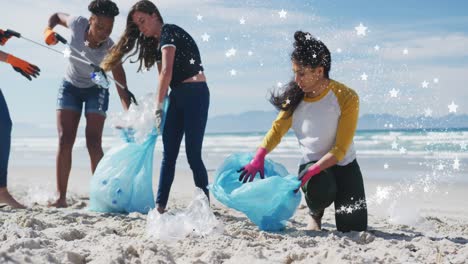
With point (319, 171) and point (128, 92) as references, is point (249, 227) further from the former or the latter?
point (128, 92)

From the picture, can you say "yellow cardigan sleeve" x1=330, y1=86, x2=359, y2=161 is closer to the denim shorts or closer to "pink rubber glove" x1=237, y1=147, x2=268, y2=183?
"pink rubber glove" x1=237, y1=147, x2=268, y2=183

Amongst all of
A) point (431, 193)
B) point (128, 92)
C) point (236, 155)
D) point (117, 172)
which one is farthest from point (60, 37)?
point (431, 193)

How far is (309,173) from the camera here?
129 inches

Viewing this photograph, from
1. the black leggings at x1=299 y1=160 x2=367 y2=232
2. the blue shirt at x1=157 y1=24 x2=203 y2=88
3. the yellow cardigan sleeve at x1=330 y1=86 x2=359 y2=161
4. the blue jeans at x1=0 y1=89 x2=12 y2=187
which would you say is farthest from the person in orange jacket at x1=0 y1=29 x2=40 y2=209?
the yellow cardigan sleeve at x1=330 y1=86 x2=359 y2=161

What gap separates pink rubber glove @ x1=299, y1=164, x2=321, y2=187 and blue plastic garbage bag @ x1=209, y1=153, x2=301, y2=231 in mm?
33

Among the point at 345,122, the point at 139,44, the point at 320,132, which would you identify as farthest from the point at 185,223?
the point at 139,44

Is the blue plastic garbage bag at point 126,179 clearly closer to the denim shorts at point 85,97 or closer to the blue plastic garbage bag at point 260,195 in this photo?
the denim shorts at point 85,97

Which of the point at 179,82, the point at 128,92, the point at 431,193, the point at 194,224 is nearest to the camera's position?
the point at 194,224

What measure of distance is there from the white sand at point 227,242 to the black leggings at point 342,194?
95mm

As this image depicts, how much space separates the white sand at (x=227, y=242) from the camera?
2.60 meters

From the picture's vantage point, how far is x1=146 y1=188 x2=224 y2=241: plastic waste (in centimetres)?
312

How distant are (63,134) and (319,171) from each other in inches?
Result: 82.6

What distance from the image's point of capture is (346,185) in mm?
3459

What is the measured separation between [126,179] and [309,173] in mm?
1477
